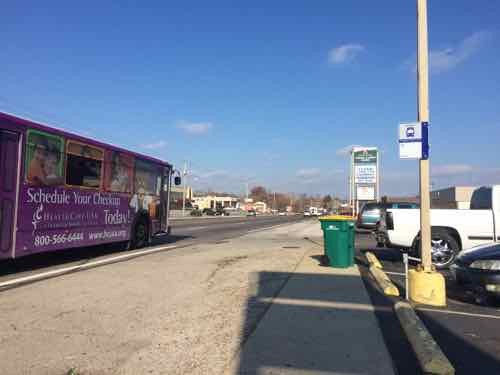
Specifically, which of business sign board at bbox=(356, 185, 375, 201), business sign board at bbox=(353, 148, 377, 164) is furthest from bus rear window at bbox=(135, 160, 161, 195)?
business sign board at bbox=(356, 185, 375, 201)

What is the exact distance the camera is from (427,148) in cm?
725

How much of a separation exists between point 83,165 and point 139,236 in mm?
4146

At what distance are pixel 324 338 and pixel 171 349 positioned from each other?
1.68m

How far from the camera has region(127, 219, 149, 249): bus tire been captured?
14.0 metres

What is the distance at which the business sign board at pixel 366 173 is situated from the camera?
3434cm

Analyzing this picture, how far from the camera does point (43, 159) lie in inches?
374

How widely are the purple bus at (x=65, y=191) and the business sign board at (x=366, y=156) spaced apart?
2310 cm

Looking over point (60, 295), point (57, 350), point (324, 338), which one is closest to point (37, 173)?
point (60, 295)

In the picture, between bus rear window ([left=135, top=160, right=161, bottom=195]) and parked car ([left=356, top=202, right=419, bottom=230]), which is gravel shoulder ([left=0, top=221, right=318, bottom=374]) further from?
parked car ([left=356, top=202, right=419, bottom=230])

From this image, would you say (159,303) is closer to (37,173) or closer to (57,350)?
(57,350)

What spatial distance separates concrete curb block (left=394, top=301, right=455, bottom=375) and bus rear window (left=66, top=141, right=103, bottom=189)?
8025mm

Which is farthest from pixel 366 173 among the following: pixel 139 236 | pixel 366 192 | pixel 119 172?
pixel 119 172

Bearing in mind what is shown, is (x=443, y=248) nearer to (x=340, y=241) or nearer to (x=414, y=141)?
(x=340, y=241)

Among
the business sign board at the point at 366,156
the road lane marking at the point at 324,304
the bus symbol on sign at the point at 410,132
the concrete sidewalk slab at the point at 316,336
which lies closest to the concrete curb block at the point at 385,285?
the concrete sidewalk slab at the point at 316,336
